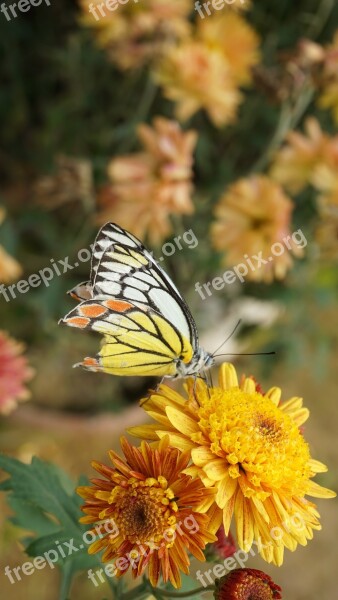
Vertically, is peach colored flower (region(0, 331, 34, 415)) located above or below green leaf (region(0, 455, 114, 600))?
above

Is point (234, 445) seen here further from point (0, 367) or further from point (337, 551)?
point (337, 551)

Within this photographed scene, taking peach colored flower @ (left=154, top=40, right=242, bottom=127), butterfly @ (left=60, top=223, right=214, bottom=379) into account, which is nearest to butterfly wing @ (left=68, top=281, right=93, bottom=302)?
butterfly @ (left=60, top=223, right=214, bottom=379)

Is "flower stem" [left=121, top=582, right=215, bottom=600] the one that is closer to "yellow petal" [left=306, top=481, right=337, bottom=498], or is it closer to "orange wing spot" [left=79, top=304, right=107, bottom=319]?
"yellow petal" [left=306, top=481, right=337, bottom=498]

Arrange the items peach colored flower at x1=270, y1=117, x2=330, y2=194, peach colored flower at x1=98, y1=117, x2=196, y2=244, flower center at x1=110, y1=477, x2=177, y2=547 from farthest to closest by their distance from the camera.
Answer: peach colored flower at x1=270, y1=117, x2=330, y2=194 < peach colored flower at x1=98, y1=117, x2=196, y2=244 < flower center at x1=110, y1=477, x2=177, y2=547

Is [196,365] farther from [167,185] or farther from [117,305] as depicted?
[167,185]

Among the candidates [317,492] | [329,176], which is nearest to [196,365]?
[317,492]

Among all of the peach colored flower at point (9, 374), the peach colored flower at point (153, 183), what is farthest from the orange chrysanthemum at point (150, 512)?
the peach colored flower at point (153, 183)

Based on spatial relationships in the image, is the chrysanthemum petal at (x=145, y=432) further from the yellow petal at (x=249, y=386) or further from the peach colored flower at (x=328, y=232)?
the peach colored flower at (x=328, y=232)
